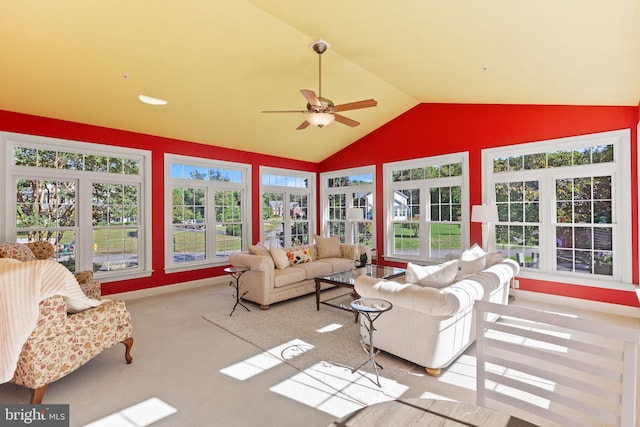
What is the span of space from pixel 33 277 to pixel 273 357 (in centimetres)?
202

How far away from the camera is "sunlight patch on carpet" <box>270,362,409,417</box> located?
2297mm

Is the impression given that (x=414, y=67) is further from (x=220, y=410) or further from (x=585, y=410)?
(x=220, y=410)

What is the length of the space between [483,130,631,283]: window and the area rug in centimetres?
317

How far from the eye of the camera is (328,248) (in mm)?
6062

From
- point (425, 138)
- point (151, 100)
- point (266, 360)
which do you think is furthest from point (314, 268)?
point (151, 100)

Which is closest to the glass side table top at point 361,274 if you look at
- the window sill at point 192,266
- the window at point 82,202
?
the window sill at point 192,266

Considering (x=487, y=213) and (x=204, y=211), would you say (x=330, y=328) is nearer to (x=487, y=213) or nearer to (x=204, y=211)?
(x=487, y=213)

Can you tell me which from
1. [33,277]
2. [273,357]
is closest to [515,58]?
[273,357]

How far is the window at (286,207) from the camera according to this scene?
7164 mm

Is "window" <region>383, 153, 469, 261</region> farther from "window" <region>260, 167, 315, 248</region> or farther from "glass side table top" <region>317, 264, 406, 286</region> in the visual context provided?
"window" <region>260, 167, 315, 248</region>

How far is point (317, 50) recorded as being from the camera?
151 inches

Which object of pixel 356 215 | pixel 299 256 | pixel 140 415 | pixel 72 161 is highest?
pixel 72 161

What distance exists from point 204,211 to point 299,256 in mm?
2202

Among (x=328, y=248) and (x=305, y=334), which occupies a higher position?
(x=328, y=248)
